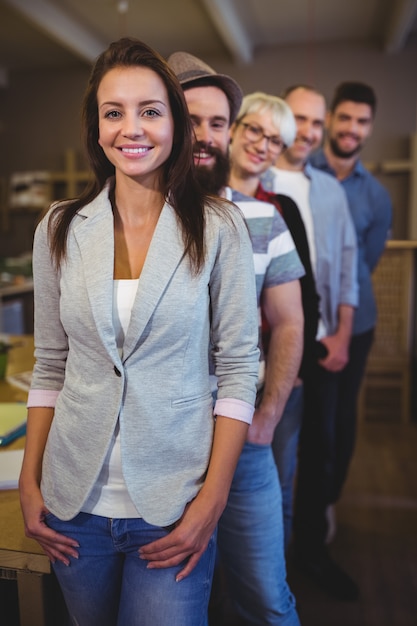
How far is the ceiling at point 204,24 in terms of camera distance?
4.11m

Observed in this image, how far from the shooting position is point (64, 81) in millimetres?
5801

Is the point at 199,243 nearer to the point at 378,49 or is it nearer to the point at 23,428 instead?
the point at 23,428

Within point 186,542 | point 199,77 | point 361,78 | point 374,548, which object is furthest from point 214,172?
point 361,78

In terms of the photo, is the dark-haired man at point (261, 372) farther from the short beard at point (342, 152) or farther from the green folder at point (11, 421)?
the short beard at point (342, 152)

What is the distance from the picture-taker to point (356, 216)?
8.05 ft

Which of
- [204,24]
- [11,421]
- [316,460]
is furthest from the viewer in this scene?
[204,24]

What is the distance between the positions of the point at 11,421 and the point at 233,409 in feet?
2.51

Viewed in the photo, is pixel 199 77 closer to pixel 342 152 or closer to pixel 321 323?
pixel 321 323

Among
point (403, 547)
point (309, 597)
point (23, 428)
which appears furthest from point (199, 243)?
point (403, 547)

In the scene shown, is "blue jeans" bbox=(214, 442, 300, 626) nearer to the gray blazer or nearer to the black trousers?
the gray blazer

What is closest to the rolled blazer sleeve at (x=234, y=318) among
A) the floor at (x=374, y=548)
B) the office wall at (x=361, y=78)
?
the floor at (x=374, y=548)

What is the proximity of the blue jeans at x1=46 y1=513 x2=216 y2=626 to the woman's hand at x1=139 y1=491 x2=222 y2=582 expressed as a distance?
2 centimetres

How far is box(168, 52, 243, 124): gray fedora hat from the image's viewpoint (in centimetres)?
133

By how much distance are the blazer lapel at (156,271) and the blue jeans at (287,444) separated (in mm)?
867
